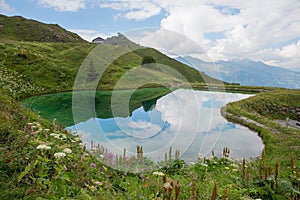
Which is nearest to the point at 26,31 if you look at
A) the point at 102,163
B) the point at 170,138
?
the point at 170,138

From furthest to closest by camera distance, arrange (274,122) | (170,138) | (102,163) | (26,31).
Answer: (26,31) → (274,122) → (170,138) → (102,163)

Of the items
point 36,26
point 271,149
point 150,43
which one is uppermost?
point 36,26

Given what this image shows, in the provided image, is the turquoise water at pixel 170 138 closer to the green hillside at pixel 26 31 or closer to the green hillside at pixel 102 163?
the green hillside at pixel 102 163

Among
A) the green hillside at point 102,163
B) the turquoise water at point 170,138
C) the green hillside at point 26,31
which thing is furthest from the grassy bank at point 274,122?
the green hillside at point 26,31

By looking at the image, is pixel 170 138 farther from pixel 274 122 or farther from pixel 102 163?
pixel 274 122

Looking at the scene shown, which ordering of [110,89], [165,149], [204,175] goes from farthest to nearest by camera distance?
[110,89]
[165,149]
[204,175]

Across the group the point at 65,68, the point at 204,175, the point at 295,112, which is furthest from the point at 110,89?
the point at 204,175

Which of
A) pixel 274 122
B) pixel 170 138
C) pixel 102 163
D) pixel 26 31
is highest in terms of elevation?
pixel 26 31

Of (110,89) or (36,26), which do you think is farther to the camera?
(36,26)

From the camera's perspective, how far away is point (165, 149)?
1071 cm

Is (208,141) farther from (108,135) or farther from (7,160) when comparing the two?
(7,160)

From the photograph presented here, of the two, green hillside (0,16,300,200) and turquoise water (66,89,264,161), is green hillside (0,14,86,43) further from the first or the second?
turquoise water (66,89,264,161)

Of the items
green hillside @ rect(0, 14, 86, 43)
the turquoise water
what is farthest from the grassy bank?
green hillside @ rect(0, 14, 86, 43)

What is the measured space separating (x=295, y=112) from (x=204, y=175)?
97.9 ft
